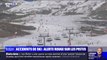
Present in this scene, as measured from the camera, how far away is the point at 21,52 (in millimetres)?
7770

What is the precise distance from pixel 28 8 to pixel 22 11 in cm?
24

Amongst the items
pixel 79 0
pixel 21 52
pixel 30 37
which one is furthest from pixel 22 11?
pixel 21 52

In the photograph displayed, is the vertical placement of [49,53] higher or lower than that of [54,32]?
lower

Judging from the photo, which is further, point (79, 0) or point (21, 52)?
point (79, 0)

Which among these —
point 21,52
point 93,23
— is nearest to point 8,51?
point 21,52

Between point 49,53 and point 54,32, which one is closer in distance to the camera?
point 49,53

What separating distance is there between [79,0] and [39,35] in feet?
5.67

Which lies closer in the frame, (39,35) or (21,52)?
(21,52)

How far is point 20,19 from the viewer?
12.0 metres

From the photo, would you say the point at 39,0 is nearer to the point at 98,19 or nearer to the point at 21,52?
the point at 98,19

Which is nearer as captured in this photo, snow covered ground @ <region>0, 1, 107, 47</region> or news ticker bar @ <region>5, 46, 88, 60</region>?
news ticker bar @ <region>5, 46, 88, 60</region>

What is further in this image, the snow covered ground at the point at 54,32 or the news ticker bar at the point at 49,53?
the snow covered ground at the point at 54,32

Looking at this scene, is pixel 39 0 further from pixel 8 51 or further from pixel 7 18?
pixel 8 51

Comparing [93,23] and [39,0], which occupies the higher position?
[39,0]
